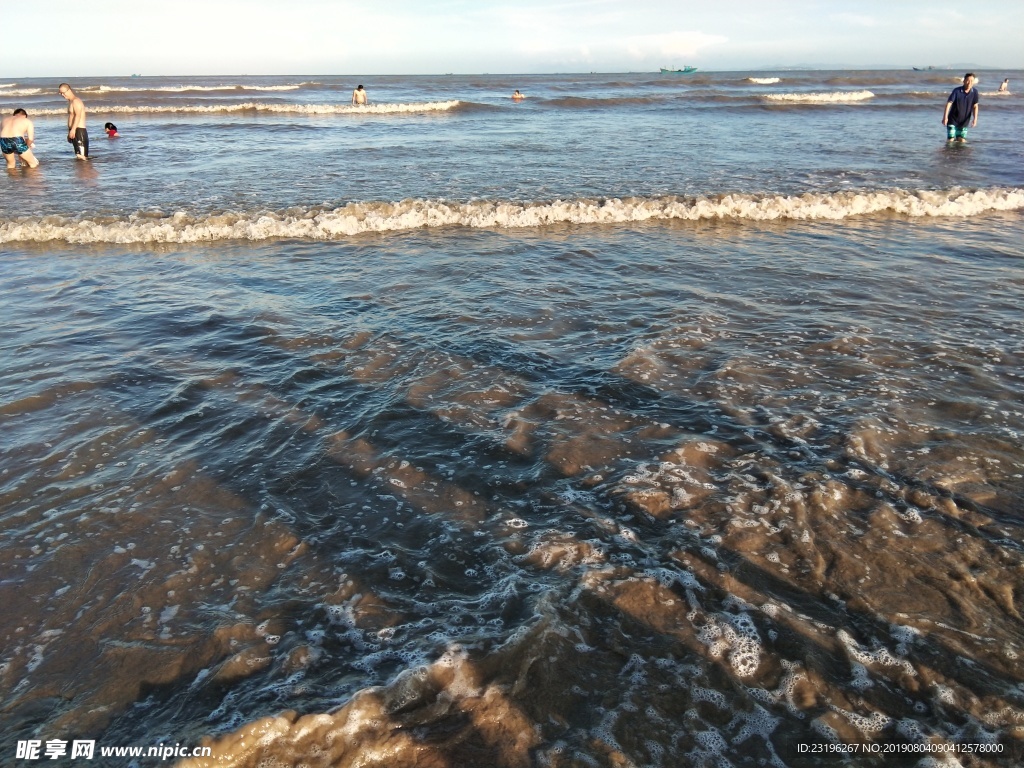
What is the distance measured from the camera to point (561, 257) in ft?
27.7

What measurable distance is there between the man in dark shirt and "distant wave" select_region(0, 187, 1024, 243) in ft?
21.7

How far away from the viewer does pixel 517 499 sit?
3.73 m

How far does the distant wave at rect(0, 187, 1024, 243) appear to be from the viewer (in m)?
9.50

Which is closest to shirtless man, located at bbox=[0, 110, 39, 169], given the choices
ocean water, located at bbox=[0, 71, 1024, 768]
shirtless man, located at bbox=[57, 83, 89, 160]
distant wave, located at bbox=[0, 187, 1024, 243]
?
shirtless man, located at bbox=[57, 83, 89, 160]

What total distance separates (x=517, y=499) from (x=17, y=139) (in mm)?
18821

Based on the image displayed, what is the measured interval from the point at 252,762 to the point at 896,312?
6.89m

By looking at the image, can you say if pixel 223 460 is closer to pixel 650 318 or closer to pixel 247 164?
pixel 650 318

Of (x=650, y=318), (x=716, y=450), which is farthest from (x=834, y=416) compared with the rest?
(x=650, y=318)

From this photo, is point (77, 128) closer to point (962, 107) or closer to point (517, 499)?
point (517, 499)

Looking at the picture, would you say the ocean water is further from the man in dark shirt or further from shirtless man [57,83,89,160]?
the man in dark shirt

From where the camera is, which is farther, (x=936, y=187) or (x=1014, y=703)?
(x=936, y=187)

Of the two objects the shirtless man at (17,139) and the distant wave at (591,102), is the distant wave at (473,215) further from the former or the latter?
the distant wave at (591,102)

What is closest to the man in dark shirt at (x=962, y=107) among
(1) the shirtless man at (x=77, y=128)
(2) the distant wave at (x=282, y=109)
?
(1) the shirtless man at (x=77, y=128)

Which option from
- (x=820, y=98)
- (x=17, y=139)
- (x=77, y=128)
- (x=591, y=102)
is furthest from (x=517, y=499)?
(x=820, y=98)
